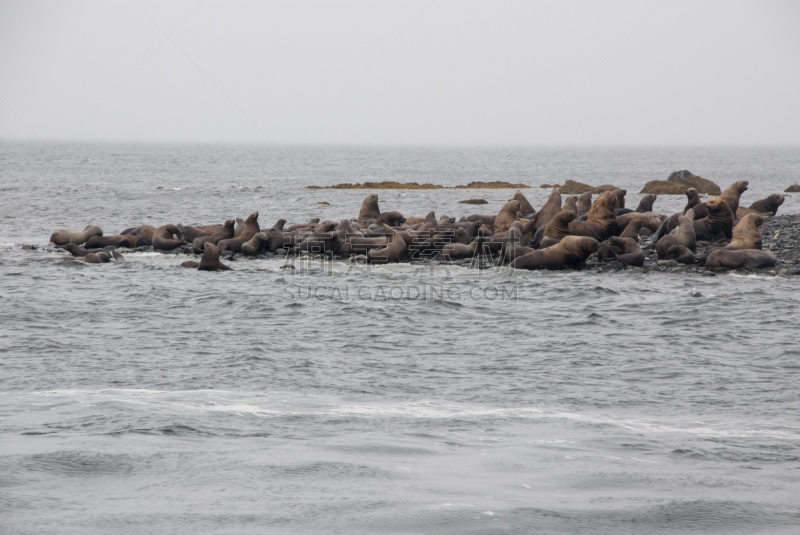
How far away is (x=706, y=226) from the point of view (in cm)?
1900

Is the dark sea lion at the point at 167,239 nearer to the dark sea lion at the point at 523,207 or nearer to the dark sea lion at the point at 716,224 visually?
the dark sea lion at the point at 523,207

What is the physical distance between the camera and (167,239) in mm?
21062

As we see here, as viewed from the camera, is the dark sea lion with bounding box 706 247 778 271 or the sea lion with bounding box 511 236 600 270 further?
the sea lion with bounding box 511 236 600 270

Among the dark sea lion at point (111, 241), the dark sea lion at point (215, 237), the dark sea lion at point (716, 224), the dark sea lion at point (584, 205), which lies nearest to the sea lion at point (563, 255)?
the dark sea lion at point (716, 224)

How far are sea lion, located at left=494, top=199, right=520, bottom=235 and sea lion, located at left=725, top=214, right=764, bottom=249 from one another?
19.1ft

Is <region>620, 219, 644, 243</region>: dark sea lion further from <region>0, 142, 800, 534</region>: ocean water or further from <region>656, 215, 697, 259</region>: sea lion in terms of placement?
<region>0, 142, 800, 534</region>: ocean water

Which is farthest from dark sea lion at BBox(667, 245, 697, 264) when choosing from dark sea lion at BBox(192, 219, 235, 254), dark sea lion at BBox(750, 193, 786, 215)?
dark sea lion at BBox(192, 219, 235, 254)

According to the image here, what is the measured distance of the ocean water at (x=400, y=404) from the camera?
5645mm

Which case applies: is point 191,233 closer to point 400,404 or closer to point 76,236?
point 76,236

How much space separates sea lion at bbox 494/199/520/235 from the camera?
20.8 m

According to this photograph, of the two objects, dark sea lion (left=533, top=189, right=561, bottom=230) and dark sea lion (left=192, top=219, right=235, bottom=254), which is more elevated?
dark sea lion (left=533, top=189, right=561, bottom=230)

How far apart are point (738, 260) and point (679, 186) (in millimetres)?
30411

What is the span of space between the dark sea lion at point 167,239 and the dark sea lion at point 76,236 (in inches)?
71.2

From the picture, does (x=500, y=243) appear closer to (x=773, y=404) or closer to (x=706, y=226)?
(x=706, y=226)
